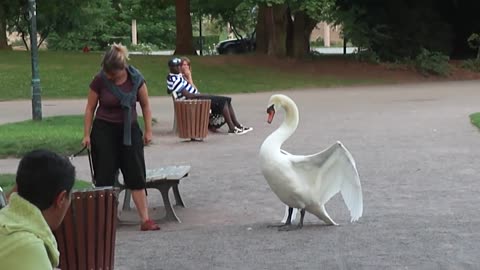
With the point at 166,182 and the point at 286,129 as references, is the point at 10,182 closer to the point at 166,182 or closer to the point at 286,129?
the point at 166,182

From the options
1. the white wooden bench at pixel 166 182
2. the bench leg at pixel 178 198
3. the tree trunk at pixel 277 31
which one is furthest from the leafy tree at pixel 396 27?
the white wooden bench at pixel 166 182

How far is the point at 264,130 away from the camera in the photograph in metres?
15.8

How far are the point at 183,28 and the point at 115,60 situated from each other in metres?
29.6

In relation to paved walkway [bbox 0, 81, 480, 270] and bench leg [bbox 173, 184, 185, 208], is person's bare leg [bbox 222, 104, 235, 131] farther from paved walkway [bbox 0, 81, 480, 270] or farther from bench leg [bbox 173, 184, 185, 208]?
bench leg [bbox 173, 184, 185, 208]

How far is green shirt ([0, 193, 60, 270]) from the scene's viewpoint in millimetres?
2404

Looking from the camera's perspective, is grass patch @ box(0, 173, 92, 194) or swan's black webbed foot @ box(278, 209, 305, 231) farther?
grass patch @ box(0, 173, 92, 194)

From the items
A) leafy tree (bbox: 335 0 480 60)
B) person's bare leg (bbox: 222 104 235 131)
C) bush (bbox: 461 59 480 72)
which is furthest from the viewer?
leafy tree (bbox: 335 0 480 60)

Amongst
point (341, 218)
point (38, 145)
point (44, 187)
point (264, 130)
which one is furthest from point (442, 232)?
point (264, 130)

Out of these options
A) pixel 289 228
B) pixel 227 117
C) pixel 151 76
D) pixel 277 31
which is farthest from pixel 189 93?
pixel 277 31

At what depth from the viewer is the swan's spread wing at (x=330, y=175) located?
7.36 meters

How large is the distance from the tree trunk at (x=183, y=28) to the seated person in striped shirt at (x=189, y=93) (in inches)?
832

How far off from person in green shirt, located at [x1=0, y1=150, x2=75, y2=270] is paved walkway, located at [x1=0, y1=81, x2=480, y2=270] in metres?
3.81

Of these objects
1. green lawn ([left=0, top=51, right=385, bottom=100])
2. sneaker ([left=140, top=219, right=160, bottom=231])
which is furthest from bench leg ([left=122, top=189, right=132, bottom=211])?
green lawn ([left=0, top=51, right=385, bottom=100])

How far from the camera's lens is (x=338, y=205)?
347 inches
